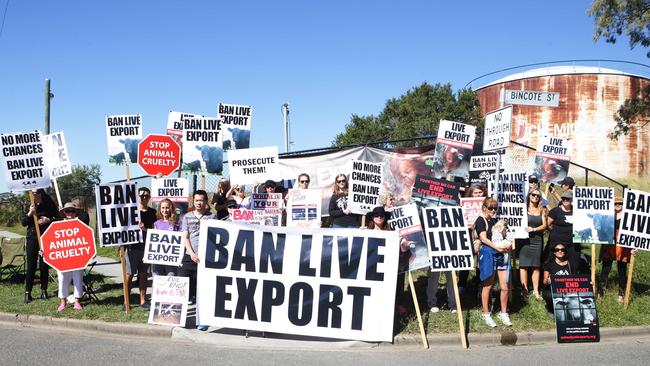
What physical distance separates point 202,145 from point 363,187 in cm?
363

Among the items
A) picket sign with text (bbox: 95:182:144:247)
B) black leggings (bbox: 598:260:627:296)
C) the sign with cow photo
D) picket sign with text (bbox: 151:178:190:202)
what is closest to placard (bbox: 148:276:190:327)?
picket sign with text (bbox: 95:182:144:247)

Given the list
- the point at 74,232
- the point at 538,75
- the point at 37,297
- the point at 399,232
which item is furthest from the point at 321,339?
the point at 538,75

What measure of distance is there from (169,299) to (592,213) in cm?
666

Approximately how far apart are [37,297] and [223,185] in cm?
379

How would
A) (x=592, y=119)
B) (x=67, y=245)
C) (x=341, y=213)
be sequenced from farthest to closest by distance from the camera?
(x=592, y=119)
(x=341, y=213)
(x=67, y=245)

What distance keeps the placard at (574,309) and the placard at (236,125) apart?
6777 mm

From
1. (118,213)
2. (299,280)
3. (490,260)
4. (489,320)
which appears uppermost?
(118,213)

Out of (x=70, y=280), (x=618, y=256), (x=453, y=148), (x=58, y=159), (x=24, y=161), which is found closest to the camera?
(x=70, y=280)

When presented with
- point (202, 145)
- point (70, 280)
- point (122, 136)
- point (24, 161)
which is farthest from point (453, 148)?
point (24, 161)

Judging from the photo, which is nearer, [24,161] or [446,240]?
[446,240]

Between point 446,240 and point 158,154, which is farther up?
point 158,154

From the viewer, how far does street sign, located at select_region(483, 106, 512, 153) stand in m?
8.51

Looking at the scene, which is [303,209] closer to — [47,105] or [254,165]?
[254,165]

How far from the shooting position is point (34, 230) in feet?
29.2
